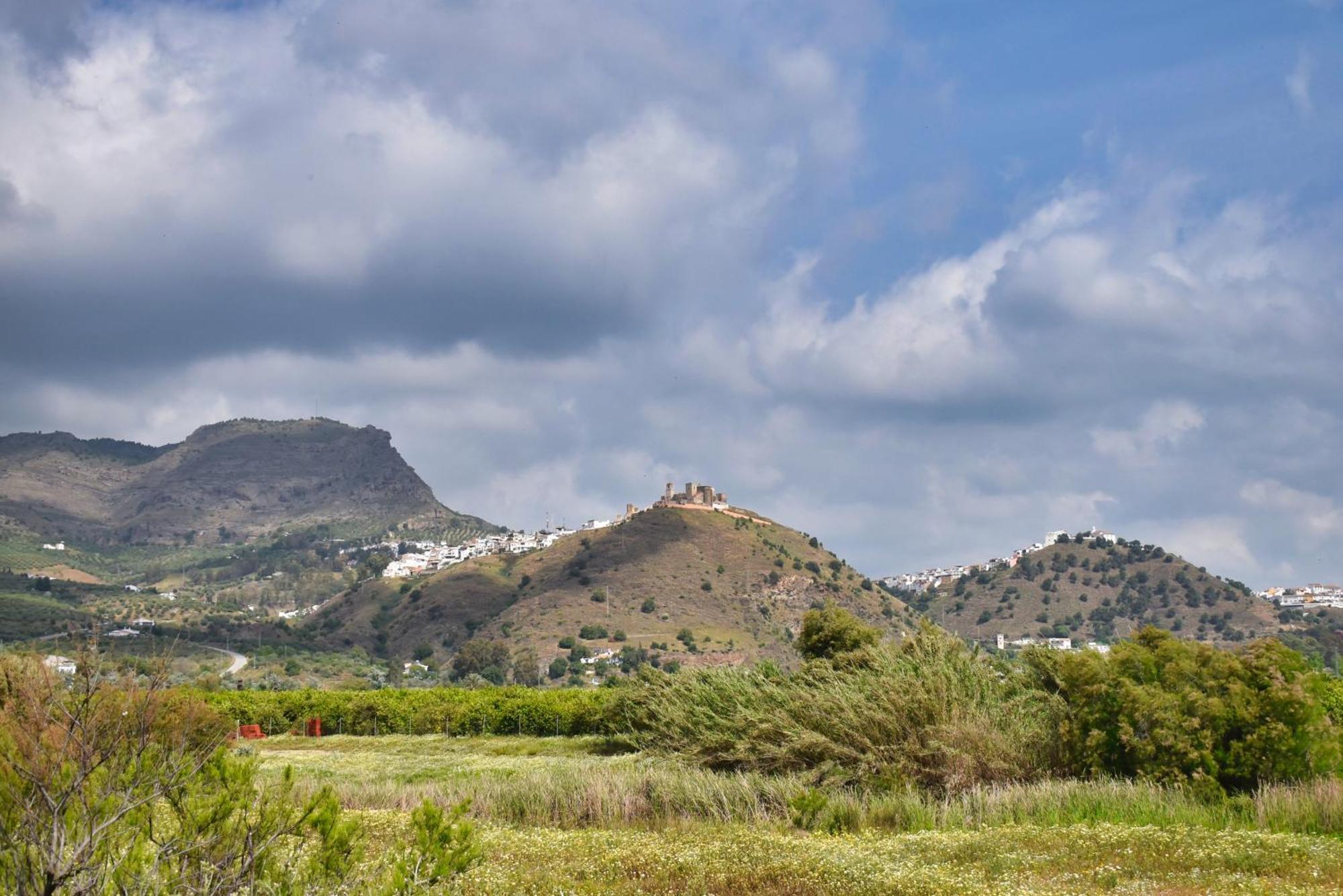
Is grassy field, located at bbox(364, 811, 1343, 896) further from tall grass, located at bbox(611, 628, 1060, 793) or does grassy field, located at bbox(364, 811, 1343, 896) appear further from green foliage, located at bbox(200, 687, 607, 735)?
green foliage, located at bbox(200, 687, 607, 735)

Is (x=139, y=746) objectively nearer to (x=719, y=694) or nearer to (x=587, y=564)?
(x=719, y=694)

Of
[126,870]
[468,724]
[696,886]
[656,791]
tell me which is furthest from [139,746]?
[468,724]

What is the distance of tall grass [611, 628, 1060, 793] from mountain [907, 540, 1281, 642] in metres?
76.7

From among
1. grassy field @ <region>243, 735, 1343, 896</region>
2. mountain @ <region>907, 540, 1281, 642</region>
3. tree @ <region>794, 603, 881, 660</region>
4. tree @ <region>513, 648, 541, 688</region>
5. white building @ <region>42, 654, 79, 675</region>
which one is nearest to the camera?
white building @ <region>42, 654, 79, 675</region>

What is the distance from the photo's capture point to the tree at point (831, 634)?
21.5 meters

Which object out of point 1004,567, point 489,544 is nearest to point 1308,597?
point 1004,567

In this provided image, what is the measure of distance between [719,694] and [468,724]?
16763 mm

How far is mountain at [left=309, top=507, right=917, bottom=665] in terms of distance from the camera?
277 feet

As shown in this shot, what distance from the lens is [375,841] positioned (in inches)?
409

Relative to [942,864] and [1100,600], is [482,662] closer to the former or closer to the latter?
[1100,600]

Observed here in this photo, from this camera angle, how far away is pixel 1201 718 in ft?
36.7

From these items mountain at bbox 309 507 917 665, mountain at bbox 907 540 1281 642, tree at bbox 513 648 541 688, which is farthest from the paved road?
mountain at bbox 907 540 1281 642

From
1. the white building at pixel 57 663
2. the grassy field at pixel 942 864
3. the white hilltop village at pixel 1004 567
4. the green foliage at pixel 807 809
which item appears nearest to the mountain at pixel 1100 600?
the white hilltop village at pixel 1004 567

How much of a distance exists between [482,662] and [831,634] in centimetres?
5274
